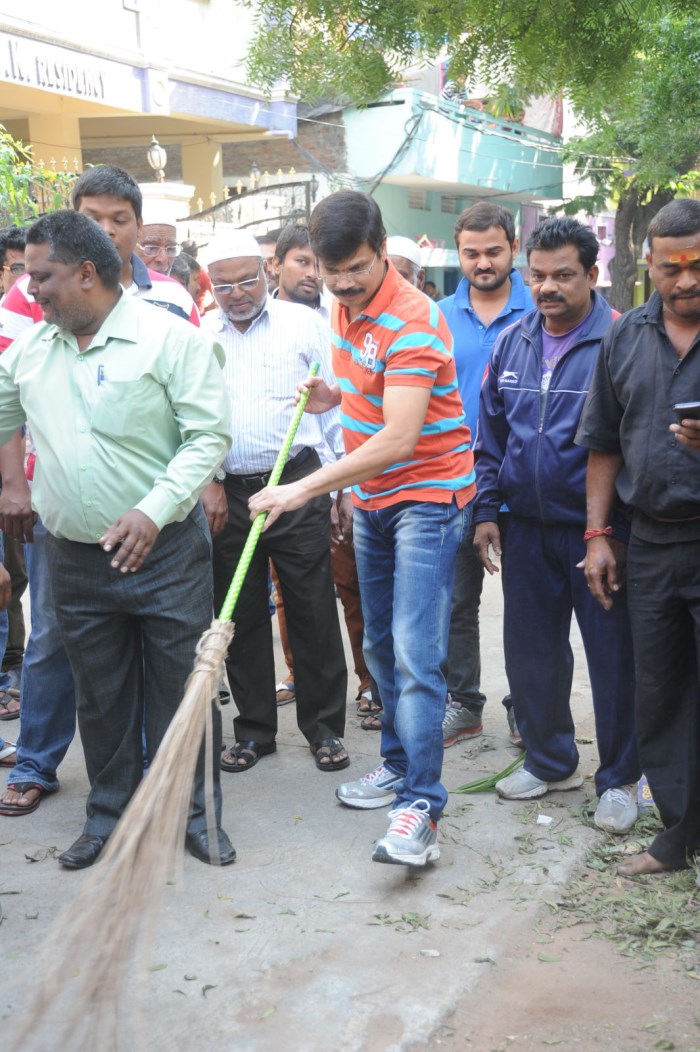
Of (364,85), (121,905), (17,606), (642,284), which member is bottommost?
(642,284)

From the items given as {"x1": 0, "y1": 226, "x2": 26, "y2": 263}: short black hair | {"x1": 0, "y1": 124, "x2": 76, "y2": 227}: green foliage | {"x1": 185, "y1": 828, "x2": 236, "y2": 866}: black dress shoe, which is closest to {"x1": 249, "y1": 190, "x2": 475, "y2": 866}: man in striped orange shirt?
{"x1": 185, "y1": 828, "x2": 236, "y2": 866}: black dress shoe

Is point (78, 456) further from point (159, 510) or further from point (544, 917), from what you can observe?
point (544, 917)

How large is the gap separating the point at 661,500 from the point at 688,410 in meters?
0.31

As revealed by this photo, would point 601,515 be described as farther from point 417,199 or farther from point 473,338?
point 417,199

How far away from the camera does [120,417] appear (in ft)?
11.7

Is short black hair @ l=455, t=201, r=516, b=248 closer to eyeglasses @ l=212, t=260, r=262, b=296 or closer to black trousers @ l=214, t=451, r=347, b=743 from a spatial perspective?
eyeglasses @ l=212, t=260, r=262, b=296

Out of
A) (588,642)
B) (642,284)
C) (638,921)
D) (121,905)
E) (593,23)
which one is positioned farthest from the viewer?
(642,284)

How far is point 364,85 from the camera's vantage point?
14.4ft

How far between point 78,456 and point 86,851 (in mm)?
1357

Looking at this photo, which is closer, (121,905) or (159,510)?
(121,905)

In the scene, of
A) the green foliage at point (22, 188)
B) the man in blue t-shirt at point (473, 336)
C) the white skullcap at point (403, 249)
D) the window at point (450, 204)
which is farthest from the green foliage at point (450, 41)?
the window at point (450, 204)

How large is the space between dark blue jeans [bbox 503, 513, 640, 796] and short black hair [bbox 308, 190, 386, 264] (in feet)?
4.01

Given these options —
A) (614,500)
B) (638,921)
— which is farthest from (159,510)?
(638,921)

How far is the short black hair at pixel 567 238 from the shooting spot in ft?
13.3
